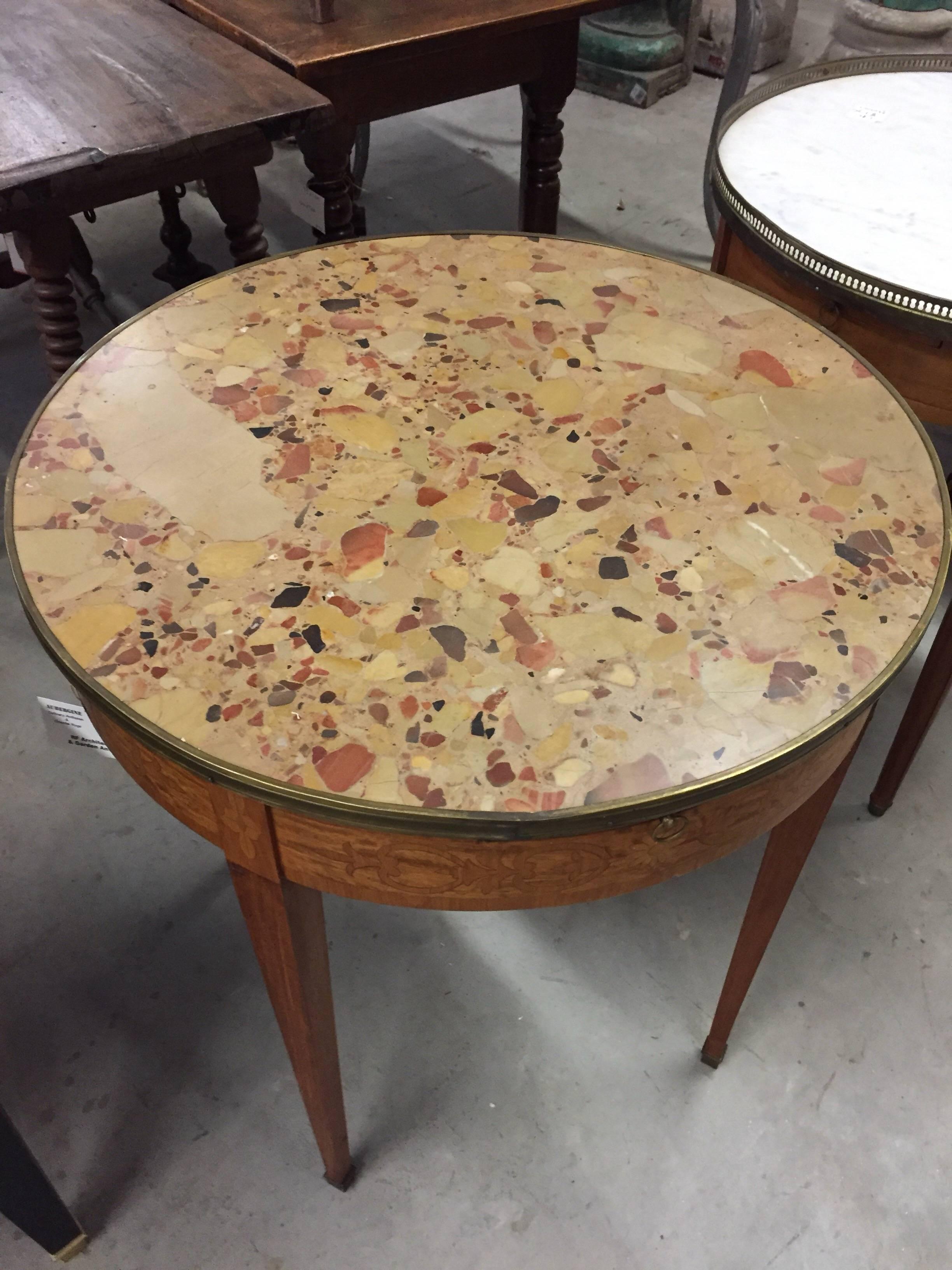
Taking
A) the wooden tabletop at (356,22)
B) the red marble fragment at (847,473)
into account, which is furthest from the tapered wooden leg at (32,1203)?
the wooden tabletop at (356,22)

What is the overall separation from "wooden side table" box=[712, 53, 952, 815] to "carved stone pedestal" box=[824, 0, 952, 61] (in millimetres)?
2304

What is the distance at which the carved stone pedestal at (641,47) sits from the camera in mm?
3662

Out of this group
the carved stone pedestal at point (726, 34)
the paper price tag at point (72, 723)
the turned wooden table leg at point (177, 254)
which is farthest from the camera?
the carved stone pedestal at point (726, 34)

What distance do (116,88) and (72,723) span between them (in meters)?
1.10

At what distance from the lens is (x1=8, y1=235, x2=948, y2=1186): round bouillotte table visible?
75 centimetres

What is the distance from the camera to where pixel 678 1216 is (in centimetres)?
120

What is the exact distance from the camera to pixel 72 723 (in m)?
1.16

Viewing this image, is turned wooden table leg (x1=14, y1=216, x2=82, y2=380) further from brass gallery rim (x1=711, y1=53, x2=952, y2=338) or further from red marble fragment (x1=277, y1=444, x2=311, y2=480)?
brass gallery rim (x1=711, y1=53, x2=952, y2=338)

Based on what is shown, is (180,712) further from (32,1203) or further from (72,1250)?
(72,1250)

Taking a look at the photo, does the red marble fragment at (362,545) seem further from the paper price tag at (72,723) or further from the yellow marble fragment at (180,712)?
the paper price tag at (72,723)

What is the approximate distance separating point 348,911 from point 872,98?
1557 millimetres

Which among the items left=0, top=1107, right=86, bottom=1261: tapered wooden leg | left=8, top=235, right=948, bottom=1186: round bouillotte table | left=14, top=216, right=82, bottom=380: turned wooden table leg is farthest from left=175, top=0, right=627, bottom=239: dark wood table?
left=0, top=1107, right=86, bottom=1261: tapered wooden leg

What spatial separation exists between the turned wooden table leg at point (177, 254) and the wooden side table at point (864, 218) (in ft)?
4.98

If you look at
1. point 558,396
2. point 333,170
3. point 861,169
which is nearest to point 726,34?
Answer: point 333,170
